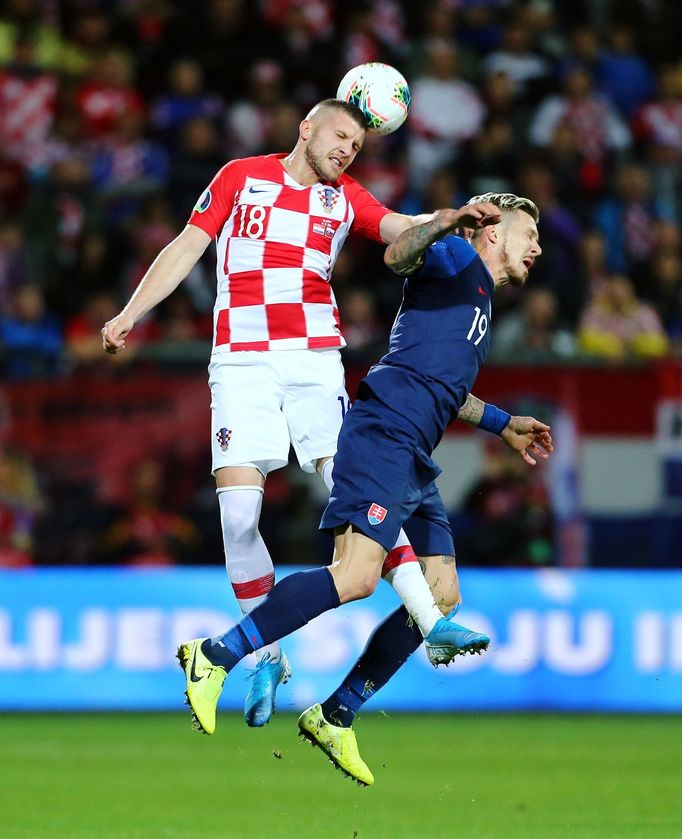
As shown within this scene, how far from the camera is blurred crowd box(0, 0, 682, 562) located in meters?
12.2

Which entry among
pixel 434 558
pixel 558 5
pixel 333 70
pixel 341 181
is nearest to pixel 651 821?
pixel 434 558

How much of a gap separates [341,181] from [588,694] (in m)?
5.81

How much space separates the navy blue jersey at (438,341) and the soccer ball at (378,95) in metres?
0.55

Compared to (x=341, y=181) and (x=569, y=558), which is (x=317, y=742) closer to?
(x=341, y=181)

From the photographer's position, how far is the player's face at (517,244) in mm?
6684

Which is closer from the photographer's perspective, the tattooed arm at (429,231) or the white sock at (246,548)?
the tattooed arm at (429,231)

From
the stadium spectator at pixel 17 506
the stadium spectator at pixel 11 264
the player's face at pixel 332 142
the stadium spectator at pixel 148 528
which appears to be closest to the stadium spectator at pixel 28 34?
the stadium spectator at pixel 11 264

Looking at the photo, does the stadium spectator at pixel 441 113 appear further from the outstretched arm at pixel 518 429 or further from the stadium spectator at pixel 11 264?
the outstretched arm at pixel 518 429

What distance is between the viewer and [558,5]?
51.8ft

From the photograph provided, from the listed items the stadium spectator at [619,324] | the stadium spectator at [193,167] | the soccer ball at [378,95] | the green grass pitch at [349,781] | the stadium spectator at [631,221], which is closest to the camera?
the soccer ball at [378,95]

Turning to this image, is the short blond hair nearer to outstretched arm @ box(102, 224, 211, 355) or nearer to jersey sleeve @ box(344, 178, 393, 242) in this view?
jersey sleeve @ box(344, 178, 393, 242)

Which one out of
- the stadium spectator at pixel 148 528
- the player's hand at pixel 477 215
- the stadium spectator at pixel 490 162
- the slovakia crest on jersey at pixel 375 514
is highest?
the stadium spectator at pixel 490 162

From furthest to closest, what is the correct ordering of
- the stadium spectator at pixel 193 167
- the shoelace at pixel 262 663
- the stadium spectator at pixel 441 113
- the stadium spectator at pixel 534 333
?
the stadium spectator at pixel 441 113 → the stadium spectator at pixel 193 167 → the stadium spectator at pixel 534 333 → the shoelace at pixel 262 663

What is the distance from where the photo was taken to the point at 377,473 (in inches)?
249
